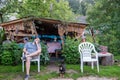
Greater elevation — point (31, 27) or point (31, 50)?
point (31, 27)

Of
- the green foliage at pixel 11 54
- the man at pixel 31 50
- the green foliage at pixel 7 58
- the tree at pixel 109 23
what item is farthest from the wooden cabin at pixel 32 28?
the tree at pixel 109 23

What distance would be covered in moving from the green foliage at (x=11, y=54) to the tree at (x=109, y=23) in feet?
17.6

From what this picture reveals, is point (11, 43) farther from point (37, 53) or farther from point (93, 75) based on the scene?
point (93, 75)

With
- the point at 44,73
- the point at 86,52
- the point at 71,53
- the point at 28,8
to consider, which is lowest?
the point at 44,73

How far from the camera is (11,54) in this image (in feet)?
25.8

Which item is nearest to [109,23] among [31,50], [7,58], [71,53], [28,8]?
[71,53]

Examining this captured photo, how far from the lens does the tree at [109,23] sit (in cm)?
1065

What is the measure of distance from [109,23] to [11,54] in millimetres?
5798

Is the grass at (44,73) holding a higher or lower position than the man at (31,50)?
lower

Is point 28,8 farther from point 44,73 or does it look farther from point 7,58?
point 44,73

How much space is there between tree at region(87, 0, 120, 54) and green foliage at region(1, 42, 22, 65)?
535cm

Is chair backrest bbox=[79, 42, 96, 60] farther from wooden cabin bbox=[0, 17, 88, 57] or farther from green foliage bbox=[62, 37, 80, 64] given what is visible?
wooden cabin bbox=[0, 17, 88, 57]

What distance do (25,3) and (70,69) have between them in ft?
17.1

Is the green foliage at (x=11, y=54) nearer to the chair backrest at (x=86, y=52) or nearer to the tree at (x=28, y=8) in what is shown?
the tree at (x=28, y=8)
